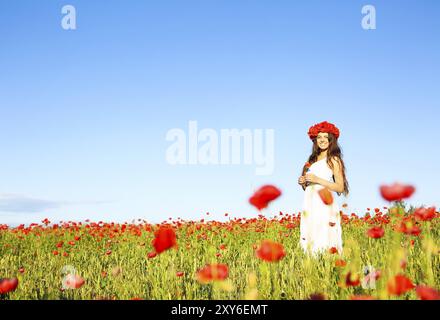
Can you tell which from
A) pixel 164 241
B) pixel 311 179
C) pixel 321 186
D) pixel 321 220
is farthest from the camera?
pixel 321 220

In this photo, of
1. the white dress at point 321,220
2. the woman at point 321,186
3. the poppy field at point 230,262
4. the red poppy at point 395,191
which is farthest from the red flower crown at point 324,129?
the red poppy at point 395,191

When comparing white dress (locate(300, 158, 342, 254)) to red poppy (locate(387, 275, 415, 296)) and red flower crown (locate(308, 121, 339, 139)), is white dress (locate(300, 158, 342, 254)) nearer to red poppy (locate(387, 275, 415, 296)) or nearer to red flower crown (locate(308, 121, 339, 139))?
red flower crown (locate(308, 121, 339, 139))

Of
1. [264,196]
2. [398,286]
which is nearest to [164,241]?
[264,196]

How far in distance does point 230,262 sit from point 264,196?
13.0 feet

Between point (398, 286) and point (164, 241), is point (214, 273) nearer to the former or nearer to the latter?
point (164, 241)

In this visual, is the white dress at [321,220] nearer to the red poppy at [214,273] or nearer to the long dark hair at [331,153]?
the long dark hair at [331,153]

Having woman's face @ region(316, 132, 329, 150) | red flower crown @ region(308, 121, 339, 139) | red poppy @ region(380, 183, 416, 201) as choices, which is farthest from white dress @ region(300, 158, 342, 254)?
red poppy @ region(380, 183, 416, 201)

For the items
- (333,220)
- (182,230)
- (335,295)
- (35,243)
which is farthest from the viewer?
(182,230)

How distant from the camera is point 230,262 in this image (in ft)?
20.9

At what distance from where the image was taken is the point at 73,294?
4453 mm

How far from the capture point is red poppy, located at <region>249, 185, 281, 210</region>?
258cm

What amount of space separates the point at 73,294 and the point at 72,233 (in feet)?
20.1
